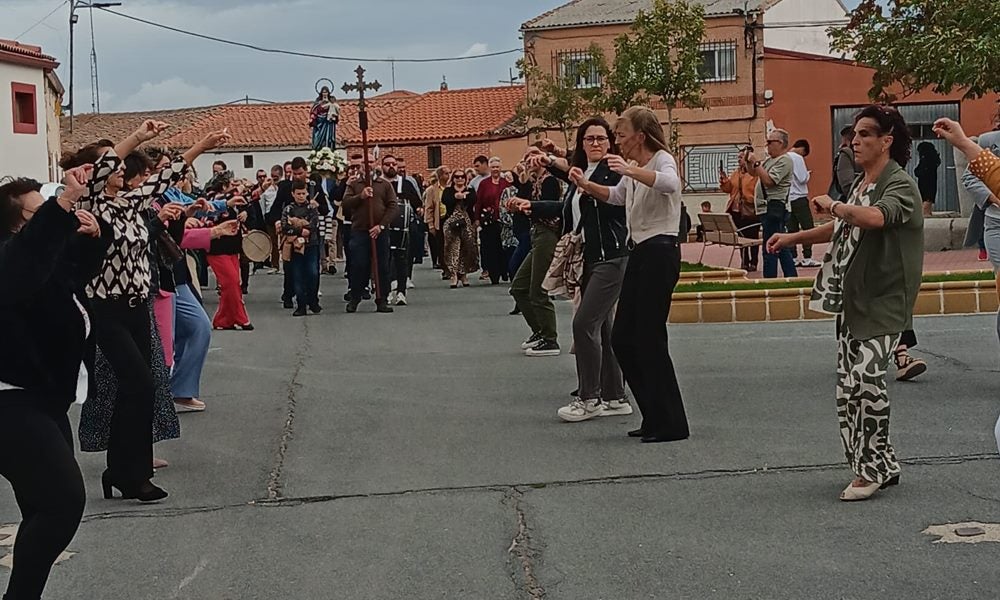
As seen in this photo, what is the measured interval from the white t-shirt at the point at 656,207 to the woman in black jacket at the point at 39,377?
3975 millimetres

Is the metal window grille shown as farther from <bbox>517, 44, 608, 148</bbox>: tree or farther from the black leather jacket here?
the black leather jacket

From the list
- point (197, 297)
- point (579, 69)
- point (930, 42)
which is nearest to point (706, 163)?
Result: point (579, 69)

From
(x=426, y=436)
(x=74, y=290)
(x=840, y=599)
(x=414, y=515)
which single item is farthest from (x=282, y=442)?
(x=840, y=599)

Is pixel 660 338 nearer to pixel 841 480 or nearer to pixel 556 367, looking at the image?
pixel 841 480

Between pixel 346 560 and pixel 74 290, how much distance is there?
164 cm

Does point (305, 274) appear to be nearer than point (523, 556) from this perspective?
No

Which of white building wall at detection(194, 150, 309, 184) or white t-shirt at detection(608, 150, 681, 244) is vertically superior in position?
white building wall at detection(194, 150, 309, 184)

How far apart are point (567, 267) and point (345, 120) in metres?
55.9

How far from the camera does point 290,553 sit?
620 centimetres

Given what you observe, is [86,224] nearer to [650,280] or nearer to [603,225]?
[650,280]

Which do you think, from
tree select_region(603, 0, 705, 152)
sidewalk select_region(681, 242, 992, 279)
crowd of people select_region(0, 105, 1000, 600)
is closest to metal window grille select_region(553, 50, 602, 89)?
tree select_region(603, 0, 705, 152)

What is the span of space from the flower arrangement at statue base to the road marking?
21623 mm

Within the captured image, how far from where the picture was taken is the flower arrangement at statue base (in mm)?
27391

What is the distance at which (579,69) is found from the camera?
42.4m
